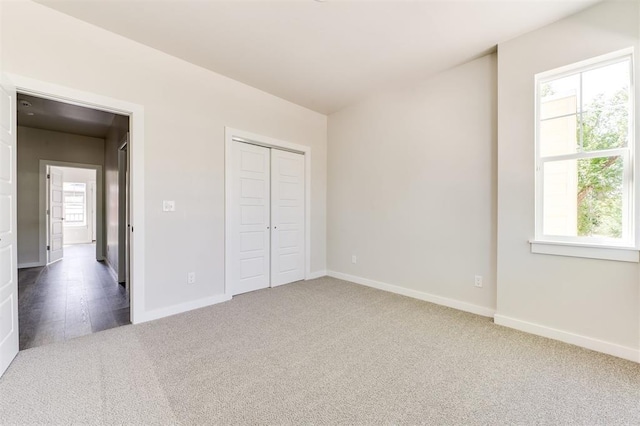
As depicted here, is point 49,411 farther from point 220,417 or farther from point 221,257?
point 221,257

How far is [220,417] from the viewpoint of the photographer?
58.7 inches

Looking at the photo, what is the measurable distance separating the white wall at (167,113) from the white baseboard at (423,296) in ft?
6.64

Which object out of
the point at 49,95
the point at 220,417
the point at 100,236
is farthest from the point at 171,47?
the point at 100,236

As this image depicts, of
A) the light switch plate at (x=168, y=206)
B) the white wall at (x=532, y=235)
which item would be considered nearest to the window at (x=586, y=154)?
the white wall at (x=532, y=235)

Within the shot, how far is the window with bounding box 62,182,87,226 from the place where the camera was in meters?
9.38

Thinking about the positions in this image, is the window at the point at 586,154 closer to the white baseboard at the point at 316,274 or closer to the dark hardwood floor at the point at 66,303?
the white baseboard at the point at 316,274

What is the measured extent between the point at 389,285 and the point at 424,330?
1.28 metres

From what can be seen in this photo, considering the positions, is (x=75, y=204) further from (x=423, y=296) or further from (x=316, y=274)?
(x=423, y=296)

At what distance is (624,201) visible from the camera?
2172mm

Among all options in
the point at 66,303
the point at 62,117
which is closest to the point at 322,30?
the point at 66,303

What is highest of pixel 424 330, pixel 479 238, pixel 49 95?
pixel 49 95

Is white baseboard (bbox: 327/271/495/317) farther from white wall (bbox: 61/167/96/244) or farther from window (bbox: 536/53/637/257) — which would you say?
white wall (bbox: 61/167/96/244)

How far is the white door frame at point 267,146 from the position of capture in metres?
3.46

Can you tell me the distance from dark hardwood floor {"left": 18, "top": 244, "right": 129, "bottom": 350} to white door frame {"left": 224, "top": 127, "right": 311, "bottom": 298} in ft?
4.30
